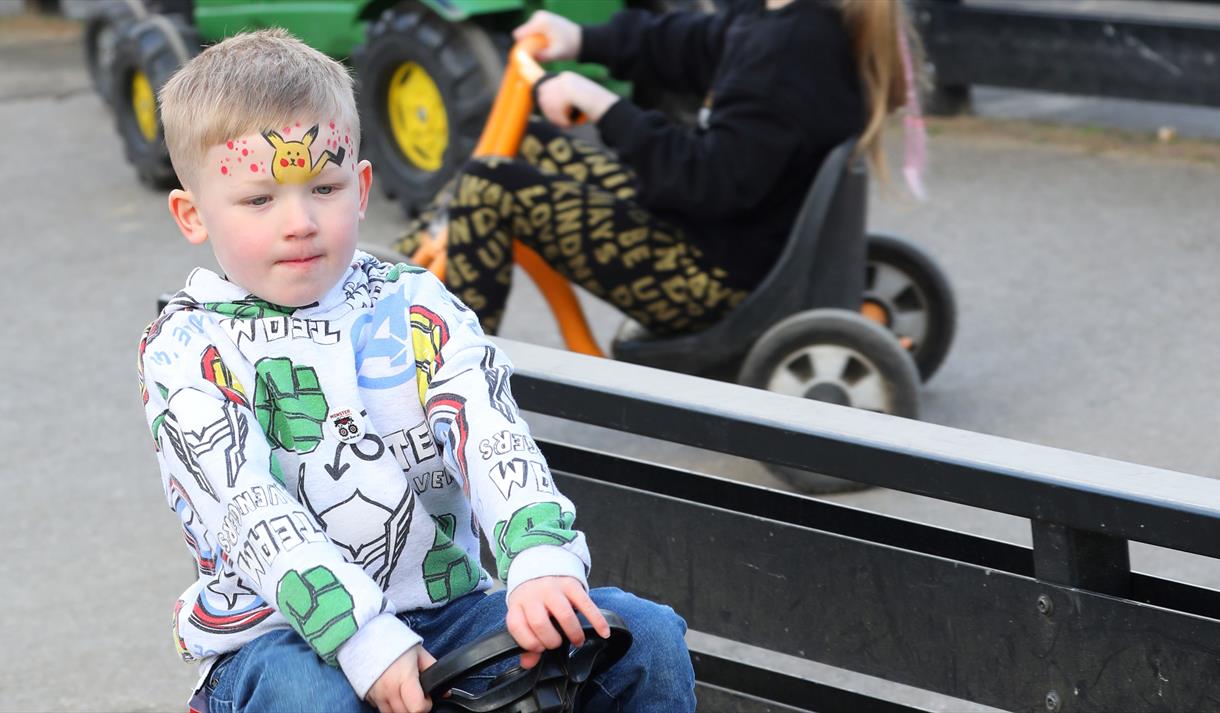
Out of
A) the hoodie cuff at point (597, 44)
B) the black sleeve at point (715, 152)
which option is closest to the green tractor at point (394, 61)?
the hoodie cuff at point (597, 44)

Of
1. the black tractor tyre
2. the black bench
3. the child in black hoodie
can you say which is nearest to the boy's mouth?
the black bench

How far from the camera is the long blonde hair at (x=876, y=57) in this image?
4043 millimetres

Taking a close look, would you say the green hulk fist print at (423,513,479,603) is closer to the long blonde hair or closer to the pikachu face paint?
the pikachu face paint

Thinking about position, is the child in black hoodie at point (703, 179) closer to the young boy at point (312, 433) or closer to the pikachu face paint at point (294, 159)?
the young boy at point (312, 433)

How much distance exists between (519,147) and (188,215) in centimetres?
250

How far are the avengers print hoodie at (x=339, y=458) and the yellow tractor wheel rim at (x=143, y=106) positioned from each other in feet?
19.3

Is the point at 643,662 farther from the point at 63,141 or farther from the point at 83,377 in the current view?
the point at 63,141

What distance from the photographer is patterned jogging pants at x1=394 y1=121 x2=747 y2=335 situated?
416 cm

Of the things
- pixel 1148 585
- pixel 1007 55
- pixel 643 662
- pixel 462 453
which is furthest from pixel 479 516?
pixel 1007 55

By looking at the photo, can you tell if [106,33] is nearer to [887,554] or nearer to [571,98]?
[571,98]

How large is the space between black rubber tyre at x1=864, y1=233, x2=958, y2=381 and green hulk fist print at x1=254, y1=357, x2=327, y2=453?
2846mm

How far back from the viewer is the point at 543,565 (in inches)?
72.9

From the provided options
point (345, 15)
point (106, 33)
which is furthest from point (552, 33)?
point (106, 33)

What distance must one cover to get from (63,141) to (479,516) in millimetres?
7429
